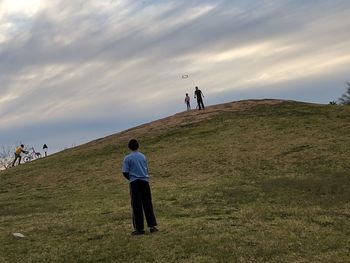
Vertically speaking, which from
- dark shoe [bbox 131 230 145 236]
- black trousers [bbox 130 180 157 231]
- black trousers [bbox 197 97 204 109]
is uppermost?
black trousers [bbox 197 97 204 109]

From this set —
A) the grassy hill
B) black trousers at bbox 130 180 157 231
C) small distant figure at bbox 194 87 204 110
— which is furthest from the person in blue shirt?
small distant figure at bbox 194 87 204 110

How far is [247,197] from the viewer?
49.7 ft

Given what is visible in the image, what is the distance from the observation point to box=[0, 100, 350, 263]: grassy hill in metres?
9.32

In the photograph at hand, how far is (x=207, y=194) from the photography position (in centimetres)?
1605

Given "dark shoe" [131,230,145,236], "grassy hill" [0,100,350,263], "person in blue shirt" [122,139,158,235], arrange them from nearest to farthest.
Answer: "grassy hill" [0,100,350,263] → "person in blue shirt" [122,139,158,235] → "dark shoe" [131,230,145,236]

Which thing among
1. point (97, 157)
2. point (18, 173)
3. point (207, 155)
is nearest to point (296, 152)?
point (207, 155)

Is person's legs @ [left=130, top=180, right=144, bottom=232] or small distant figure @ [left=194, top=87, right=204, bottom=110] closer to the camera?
person's legs @ [left=130, top=180, right=144, bottom=232]

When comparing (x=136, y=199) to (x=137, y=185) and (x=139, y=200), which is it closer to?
(x=139, y=200)

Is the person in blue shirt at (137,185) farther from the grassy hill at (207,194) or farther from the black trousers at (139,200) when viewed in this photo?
the grassy hill at (207,194)

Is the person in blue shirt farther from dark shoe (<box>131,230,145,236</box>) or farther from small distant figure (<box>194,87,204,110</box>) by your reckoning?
small distant figure (<box>194,87,204,110</box>)

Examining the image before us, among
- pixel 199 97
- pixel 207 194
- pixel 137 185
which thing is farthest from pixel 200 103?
pixel 137 185

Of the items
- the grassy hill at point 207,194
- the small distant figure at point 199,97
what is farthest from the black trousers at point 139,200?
the small distant figure at point 199,97

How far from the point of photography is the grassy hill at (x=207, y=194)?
932 cm

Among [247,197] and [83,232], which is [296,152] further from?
[83,232]
